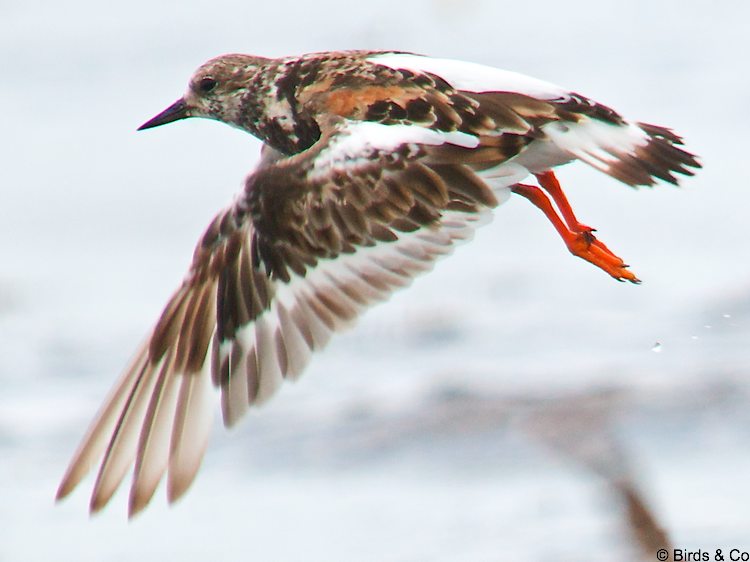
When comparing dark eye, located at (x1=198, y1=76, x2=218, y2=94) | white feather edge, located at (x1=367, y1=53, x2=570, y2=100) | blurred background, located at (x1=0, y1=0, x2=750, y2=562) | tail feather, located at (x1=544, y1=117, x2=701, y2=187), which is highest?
white feather edge, located at (x1=367, y1=53, x2=570, y2=100)

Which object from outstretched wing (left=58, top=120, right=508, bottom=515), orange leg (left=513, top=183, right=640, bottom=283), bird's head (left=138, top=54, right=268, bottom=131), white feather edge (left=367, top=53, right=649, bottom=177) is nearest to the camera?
outstretched wing (left=58, top=120, right=508, bottom=515)

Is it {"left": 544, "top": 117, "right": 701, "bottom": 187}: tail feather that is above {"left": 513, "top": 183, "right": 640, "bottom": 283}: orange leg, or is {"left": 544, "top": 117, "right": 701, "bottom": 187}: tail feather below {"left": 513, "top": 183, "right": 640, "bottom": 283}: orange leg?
above

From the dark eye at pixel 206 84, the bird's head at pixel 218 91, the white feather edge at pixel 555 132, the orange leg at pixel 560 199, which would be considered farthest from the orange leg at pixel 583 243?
the dark eye at pixel 206 84

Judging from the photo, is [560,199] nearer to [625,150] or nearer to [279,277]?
[625,150]

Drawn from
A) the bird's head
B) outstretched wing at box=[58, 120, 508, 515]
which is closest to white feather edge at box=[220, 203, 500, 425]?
outstretched wing at box=[58, 120, 508, 515]

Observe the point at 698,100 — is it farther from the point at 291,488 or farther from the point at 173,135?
the point at 291,488

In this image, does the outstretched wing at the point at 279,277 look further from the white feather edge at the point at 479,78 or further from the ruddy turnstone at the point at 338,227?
the white feather edge at the point at 479,78

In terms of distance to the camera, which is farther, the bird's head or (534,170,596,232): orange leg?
the bird's head

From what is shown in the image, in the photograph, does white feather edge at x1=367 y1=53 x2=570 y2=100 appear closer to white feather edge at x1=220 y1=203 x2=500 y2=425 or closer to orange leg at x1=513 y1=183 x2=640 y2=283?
orange leg at x1=513 y1=183 x2=640 y2=283

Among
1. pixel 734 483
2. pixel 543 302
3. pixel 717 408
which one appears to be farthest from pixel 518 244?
pixel 734 483
